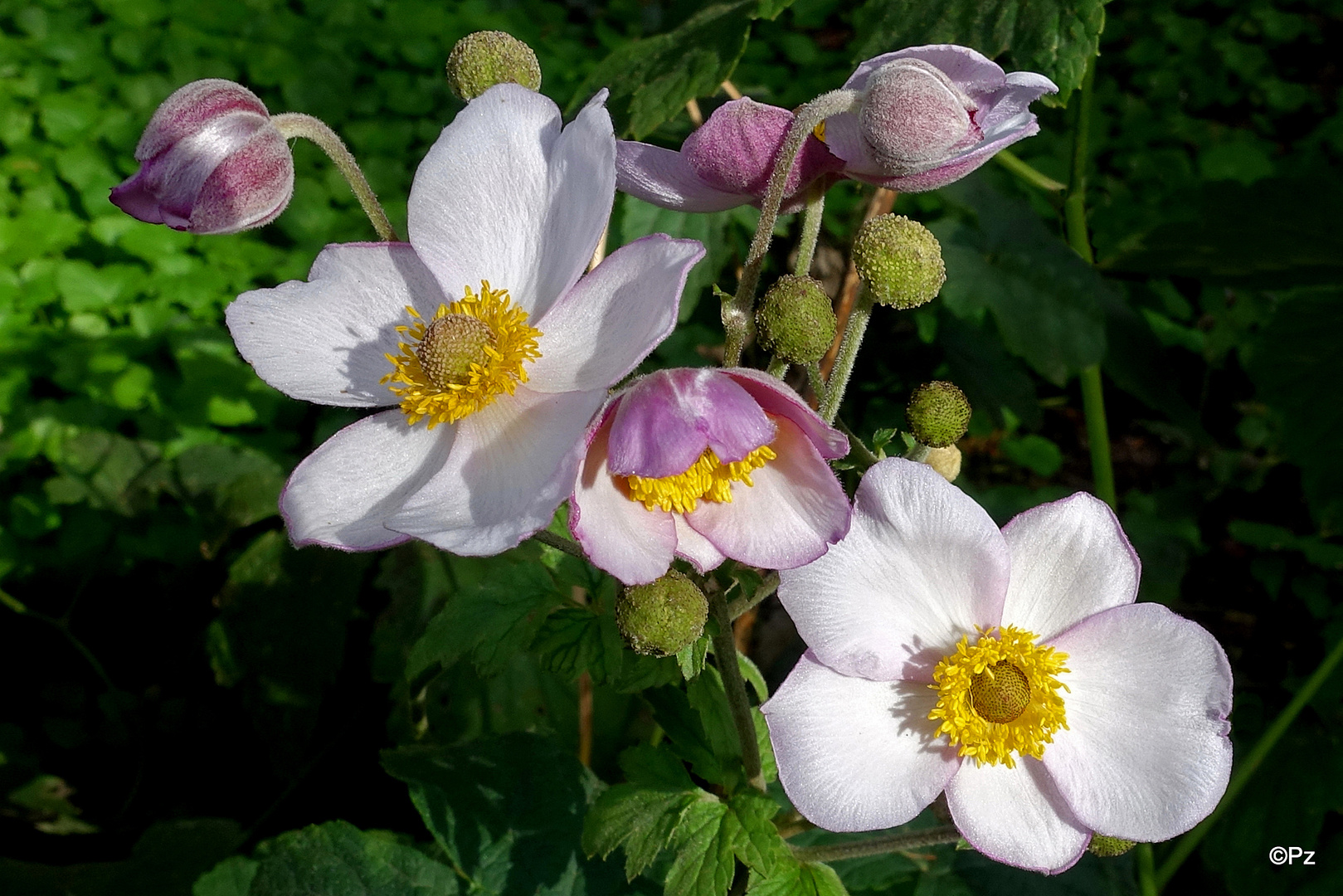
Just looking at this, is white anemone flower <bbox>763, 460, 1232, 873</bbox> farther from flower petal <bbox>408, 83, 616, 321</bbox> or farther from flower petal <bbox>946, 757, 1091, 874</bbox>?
flower petal <bbox>408, 83, 616, 321</bbox>

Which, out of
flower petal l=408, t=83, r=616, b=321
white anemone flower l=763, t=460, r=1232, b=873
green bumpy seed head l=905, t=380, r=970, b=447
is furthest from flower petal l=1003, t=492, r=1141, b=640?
flower petal l=408, t=83, r=616, b=321

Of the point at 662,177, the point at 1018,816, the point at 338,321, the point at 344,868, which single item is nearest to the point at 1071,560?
the point at 1018,816

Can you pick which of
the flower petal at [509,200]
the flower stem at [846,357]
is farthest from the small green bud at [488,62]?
the flower stem at [846,357]

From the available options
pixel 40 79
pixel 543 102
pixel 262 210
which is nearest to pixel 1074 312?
pixel 543 102

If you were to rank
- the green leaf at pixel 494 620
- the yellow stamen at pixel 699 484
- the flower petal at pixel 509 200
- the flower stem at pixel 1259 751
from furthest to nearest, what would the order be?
the flower stem at pixel 1259 751 < the green leaf at pixel 494 620 < the flower petal at pixel 509 200 < the yellow stamen at pixel 699 484

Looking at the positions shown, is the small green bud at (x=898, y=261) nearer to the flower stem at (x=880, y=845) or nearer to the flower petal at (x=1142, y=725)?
the flower petal at (x=1142, y=725)
